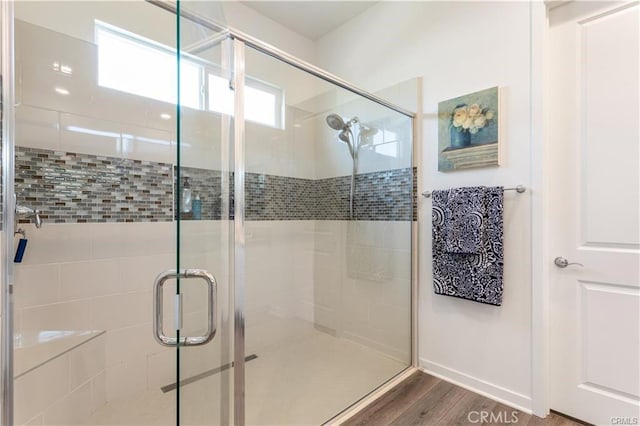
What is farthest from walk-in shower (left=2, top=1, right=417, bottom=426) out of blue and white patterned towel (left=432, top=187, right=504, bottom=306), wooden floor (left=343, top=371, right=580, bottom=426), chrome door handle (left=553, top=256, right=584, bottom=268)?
chrome door handle (left=553, top=256, right=584, bottom=268)

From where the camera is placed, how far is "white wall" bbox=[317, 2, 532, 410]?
5.70 ft

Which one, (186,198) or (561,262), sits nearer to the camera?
(186,198)

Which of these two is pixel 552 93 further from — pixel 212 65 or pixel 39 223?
pixel 39 223

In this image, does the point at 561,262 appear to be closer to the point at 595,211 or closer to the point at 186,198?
the point at 595,211

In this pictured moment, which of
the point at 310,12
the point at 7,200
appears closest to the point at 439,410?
the point at 7,200

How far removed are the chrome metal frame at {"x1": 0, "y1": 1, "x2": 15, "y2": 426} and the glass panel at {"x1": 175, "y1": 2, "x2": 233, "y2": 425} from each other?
0.66m

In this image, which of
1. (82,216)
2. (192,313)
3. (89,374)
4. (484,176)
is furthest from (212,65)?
(89,374)

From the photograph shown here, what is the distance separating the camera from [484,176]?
6.13ft

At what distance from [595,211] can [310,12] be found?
2.55 metres

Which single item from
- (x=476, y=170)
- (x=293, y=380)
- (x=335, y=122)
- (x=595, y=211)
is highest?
(x=335, y=122)

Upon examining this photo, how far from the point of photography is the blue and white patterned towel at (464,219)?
1.78 m

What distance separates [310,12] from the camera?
104 inches

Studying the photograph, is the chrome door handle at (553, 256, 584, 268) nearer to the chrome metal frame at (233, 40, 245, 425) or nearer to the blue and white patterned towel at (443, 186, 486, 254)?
the blue and white patterned towel at (443, 186, 486, 254)

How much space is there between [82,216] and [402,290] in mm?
2079
